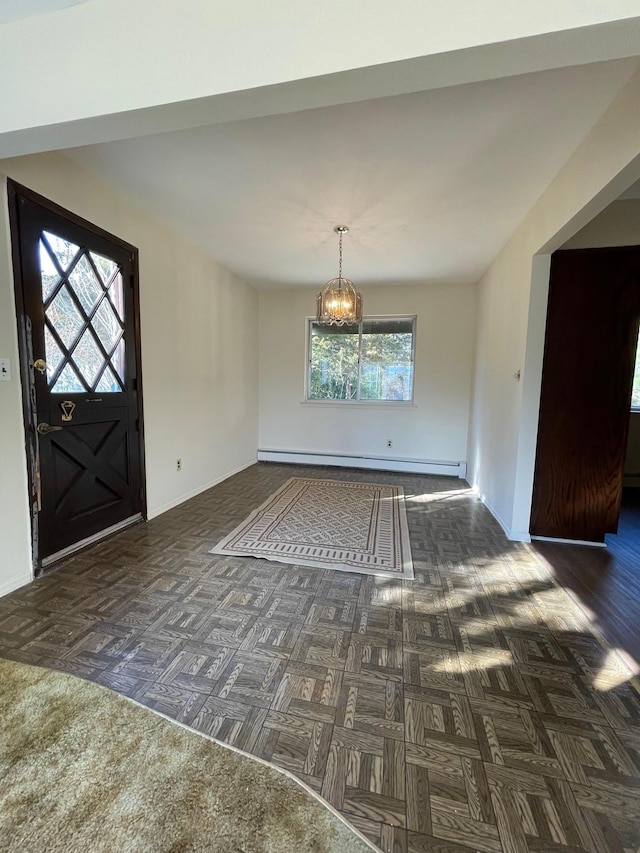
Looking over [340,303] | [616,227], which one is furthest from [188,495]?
[616,227]

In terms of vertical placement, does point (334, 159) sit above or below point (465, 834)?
above

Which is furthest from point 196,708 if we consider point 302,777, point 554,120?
point 554,120

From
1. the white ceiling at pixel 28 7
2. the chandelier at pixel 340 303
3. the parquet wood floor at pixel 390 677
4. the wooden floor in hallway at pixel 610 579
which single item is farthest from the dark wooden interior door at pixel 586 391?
the white ceiling at pixel 28 7

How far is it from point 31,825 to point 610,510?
360 cm

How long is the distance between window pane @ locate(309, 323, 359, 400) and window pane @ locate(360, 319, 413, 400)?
0.16 m

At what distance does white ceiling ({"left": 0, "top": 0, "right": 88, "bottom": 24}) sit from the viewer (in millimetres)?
1313

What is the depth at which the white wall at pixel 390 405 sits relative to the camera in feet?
16.5

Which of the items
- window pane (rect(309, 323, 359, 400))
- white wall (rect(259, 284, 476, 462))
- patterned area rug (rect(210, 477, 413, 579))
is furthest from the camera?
window pane (rect(309, 323, 359, 400))

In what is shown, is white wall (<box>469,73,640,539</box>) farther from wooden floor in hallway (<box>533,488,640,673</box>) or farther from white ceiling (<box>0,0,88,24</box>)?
white ceiling (<box>0,0,88,24</box>)

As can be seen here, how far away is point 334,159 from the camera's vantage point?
221cm

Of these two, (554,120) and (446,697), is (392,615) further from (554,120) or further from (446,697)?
(554,120)

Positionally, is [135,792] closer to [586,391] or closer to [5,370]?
[5,370]

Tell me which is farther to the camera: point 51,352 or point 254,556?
point 254,556

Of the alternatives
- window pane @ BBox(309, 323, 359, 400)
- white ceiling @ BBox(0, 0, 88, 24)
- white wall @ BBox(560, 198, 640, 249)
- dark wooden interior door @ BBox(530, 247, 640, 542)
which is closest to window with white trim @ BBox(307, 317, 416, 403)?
window pane @ BBox(309, 323, 359, 400)
